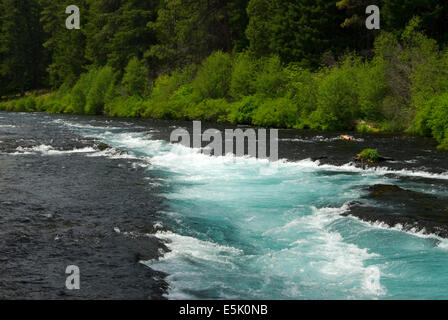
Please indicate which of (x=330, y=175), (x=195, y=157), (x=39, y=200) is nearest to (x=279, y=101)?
(x=195, y=157)

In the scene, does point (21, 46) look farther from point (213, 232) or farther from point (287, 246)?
point (287, 246)

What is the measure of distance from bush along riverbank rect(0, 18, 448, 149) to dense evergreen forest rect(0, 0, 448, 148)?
82 millimetres

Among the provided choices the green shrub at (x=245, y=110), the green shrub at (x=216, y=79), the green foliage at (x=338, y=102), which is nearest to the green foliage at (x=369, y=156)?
the green foliage at (x=338, y=102)

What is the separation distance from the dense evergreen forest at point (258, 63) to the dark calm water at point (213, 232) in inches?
346

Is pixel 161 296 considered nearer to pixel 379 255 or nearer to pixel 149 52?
pixel 379 255

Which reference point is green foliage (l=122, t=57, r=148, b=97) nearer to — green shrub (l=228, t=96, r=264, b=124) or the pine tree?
green shrub (l=228, t=96, r=264, b=124)

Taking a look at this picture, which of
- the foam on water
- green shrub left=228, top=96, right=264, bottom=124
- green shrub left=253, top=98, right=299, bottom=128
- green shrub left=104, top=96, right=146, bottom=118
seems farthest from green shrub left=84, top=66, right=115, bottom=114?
the foam on water

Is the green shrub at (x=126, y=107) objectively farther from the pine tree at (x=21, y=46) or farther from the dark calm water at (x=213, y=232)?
the pine tree at (x=21, y=46)

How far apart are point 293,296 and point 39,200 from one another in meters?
8.48

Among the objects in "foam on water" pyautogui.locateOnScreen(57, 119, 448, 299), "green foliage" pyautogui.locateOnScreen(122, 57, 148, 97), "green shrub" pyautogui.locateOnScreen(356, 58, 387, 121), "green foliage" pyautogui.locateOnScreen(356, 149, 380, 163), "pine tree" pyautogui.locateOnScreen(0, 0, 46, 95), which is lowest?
"foam on water" pyautogui.locateOnScreen(57, 119, 448, 299)

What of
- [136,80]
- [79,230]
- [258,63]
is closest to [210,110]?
[258,63]

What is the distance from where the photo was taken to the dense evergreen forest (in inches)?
1141

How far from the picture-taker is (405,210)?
12148mm

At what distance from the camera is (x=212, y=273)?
340 inches
